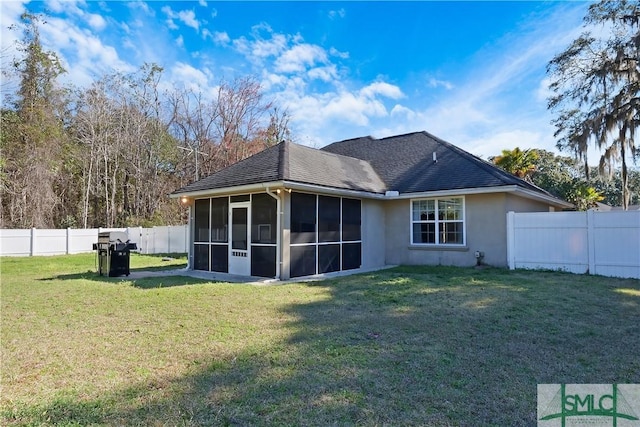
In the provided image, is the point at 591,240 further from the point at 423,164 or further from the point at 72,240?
the point at 72,240

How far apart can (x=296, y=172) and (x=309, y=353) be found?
20.7 feet

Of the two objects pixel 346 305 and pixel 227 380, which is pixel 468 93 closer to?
pixel 346 305

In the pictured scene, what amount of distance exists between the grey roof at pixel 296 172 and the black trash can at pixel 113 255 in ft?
7.73

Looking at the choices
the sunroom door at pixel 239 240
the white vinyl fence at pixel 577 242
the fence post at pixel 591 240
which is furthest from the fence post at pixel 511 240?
the sunroom door at pixel 239 240

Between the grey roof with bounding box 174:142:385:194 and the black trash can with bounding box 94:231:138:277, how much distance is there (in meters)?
2.35

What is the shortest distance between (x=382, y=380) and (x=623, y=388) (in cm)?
198

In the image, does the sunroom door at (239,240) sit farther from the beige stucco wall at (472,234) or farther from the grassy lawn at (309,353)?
the beige stucco wall at (472,234)

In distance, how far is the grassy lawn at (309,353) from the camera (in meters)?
2.78

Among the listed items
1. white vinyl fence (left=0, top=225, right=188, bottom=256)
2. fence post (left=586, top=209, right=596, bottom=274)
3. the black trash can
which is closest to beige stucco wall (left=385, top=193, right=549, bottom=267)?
fence post (left=586, top=209, right=596, bottom=274)

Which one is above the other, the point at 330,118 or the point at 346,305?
the point at 330,118

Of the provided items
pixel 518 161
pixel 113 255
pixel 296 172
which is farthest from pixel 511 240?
pixel 518 161

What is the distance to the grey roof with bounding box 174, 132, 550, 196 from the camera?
1019 centimetres

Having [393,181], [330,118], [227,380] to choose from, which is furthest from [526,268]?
[330,118]

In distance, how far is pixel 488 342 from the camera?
4.27m
